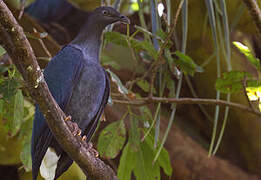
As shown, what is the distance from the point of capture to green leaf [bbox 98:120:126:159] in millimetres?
→ 1756

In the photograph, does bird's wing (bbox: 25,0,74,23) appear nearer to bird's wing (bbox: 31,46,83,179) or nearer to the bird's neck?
the bird's neck

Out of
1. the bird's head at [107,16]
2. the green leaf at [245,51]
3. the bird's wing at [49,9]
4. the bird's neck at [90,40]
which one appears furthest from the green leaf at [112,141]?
the bird's wing at [49,9]

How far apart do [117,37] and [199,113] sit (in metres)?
0.95

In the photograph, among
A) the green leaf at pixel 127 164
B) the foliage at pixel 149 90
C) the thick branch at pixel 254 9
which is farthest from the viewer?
the green leaf at pixel 127 164

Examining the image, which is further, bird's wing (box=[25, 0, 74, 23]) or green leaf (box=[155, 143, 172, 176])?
bird's wing (box=[25, 0, 74, 23])

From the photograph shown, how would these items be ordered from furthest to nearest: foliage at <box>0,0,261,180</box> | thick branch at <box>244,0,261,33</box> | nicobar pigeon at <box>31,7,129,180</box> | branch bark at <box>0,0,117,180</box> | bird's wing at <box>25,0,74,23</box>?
bird's wing at <box>25,0,74,23</box>, nicobar pigeon at <box>31,7,129,180</box>, foliage at <box>0,0,261,180</box>, thick branch at <box>244,0,261,33</box>, branch bark at <box>0,0,117,180</box>

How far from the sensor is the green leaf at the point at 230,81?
1637 mm

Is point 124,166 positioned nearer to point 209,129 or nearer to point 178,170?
point 178,170

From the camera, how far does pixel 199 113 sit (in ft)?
8.13

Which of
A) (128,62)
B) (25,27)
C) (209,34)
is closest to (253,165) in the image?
(209,34)

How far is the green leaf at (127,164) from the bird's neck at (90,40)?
16.6 inches

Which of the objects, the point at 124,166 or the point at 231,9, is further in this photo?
the point at 231,9

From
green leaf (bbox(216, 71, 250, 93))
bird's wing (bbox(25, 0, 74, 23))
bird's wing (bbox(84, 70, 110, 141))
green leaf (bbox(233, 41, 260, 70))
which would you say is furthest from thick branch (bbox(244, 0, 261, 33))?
bird's wing (bbox(25, 0, 74, 23))

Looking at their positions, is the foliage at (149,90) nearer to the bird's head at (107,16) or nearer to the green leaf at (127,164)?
the green leaf at (127,164)
